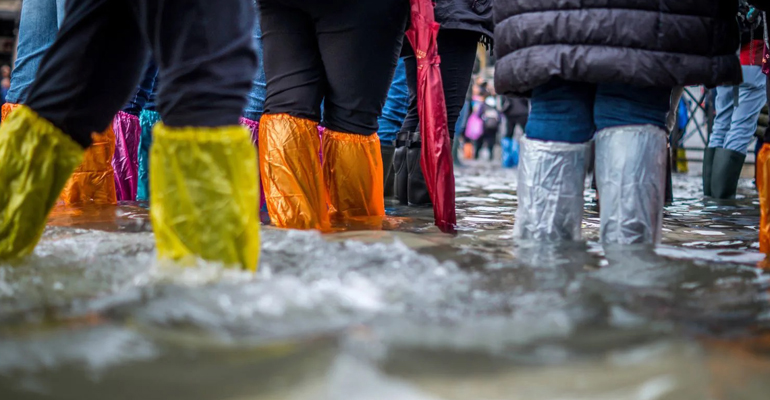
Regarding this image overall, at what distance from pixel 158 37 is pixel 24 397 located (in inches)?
31.9

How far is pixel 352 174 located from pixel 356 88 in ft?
1.10

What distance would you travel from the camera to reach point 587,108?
1.92 meters

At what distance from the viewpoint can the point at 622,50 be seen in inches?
68.6

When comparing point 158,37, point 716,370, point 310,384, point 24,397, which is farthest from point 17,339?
point 716,370

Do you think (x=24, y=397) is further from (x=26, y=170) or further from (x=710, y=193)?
(x=710, y=193)

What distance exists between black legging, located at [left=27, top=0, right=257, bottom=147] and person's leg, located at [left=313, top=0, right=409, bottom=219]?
0.65m

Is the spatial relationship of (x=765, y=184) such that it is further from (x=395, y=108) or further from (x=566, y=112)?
(x=395, y=108)

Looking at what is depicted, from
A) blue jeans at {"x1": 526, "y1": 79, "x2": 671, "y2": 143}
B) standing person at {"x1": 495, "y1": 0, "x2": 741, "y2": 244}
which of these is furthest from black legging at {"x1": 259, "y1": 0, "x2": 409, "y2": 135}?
blue jeans at {"x1": 526, "y1": 79, "x2": 671, "y2": 143}

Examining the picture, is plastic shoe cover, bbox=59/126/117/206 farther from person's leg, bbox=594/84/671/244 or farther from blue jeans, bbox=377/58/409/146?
person's leg, bbox=594/84/671/244

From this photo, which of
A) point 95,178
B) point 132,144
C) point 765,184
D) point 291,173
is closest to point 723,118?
point 765,184

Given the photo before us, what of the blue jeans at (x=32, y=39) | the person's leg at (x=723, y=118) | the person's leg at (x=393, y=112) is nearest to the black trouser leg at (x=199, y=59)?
the blue jeans at (x=32, y=39)

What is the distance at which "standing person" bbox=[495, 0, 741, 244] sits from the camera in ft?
5.73

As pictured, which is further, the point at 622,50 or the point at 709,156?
the point at 709,156

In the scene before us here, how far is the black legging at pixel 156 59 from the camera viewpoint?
138 cm
